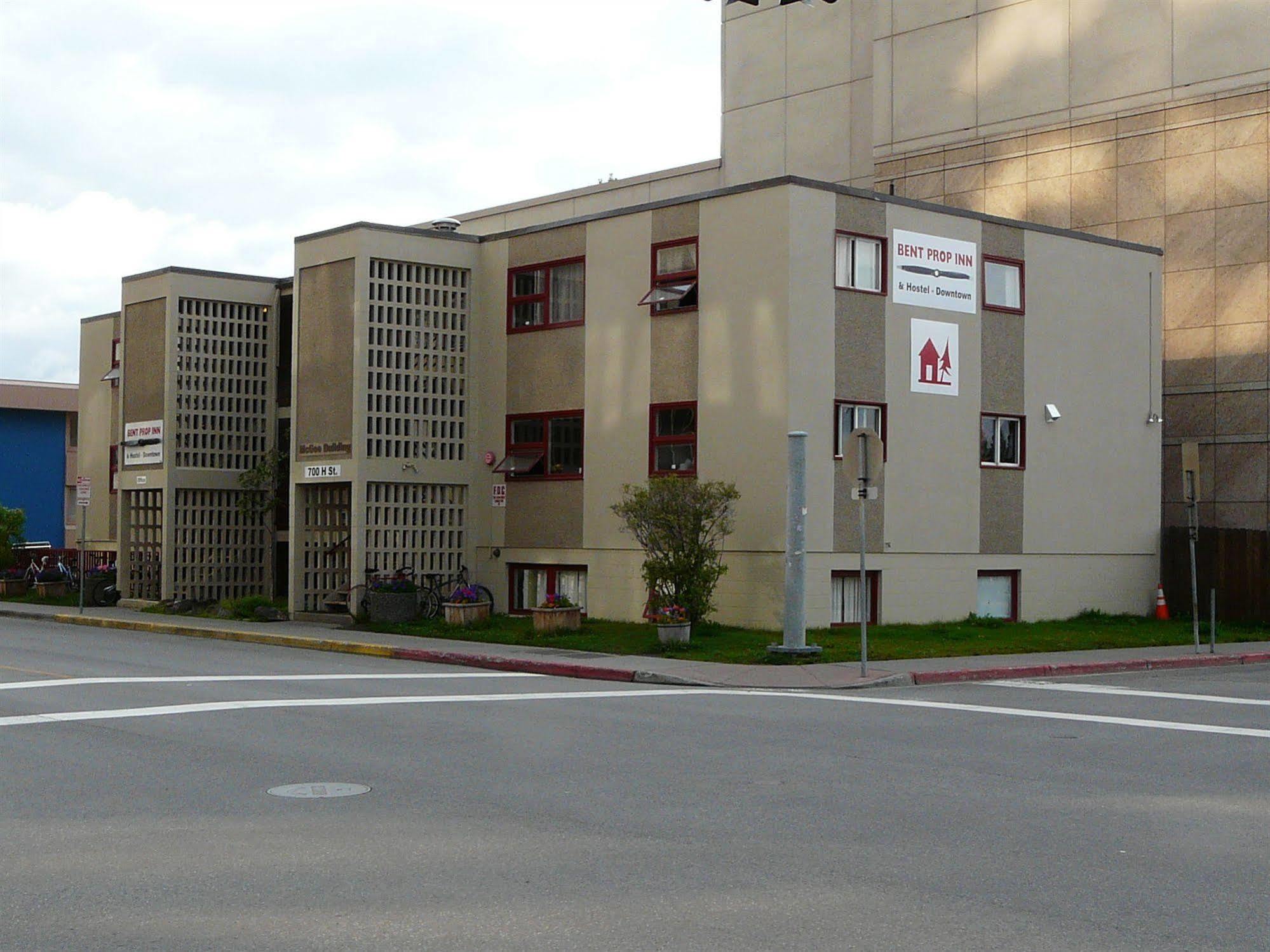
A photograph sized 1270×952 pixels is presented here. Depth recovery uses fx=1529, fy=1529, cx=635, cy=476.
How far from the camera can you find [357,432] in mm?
29047

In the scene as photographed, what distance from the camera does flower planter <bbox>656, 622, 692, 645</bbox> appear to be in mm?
22953

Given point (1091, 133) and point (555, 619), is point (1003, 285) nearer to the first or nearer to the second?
point (1091, 133)

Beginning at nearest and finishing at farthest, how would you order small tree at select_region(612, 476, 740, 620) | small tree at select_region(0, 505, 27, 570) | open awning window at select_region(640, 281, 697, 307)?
small tree at select_region(612, 476, 740, 620) < open awning window at select_region(640, 281, 697, 307) < small tree at select_region(0, 505, 27, 570)

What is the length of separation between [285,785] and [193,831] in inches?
64.4

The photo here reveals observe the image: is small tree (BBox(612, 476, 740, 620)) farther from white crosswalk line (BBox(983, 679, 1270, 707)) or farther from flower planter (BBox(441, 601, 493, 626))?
A: white crosswalk line (BBox(983, 679, 1270, 707))

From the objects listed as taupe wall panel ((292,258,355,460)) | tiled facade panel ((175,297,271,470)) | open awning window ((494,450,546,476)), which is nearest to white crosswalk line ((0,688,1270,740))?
open awning window ((494,450,546,476))

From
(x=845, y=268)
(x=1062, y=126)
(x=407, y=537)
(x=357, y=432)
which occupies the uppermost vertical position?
(x=1062, y=126)

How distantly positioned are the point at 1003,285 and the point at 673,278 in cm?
643

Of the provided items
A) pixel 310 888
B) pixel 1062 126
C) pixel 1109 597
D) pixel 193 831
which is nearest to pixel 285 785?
pixel 193 831

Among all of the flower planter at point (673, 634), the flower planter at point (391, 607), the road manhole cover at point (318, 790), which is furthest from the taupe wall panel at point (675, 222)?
the road manhole cover at point (318, 790)

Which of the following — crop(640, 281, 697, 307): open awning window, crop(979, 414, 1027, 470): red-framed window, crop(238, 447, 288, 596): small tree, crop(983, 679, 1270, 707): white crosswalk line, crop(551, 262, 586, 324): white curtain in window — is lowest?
crop(983, 679, 1270, 707): white crosswalk line

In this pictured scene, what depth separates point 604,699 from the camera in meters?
17.1

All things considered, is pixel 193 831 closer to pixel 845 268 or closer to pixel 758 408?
pixel 758 408

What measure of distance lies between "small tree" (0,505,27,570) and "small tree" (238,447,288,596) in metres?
10.7
